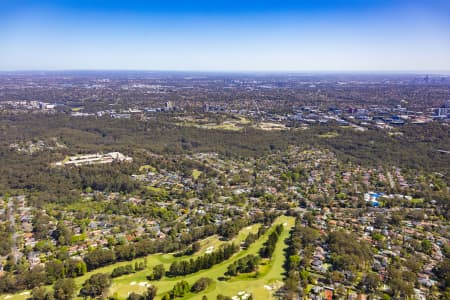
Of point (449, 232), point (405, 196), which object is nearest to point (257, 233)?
point (449, 232)

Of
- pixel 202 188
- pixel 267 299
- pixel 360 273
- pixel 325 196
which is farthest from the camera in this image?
pixel 202 188

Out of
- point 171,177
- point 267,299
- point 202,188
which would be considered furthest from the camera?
point 171,177

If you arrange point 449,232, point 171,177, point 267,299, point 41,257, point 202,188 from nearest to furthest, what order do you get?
point 267,299
point 41,257
point 449,232
point 202,188
point 171,177

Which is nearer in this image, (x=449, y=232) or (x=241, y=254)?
(x=241, y=254)

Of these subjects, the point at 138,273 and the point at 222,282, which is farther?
the point at 138,273

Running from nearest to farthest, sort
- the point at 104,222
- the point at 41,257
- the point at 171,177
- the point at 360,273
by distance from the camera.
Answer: the point at 360,273 < the point at 41,257 < the point at 104,222 < the point at 171,177

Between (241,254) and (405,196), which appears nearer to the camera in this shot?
(241,254)

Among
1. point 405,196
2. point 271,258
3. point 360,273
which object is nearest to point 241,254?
point 271,258

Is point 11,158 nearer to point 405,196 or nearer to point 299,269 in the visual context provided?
point 299,269

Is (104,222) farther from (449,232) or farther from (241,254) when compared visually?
(449,232)
